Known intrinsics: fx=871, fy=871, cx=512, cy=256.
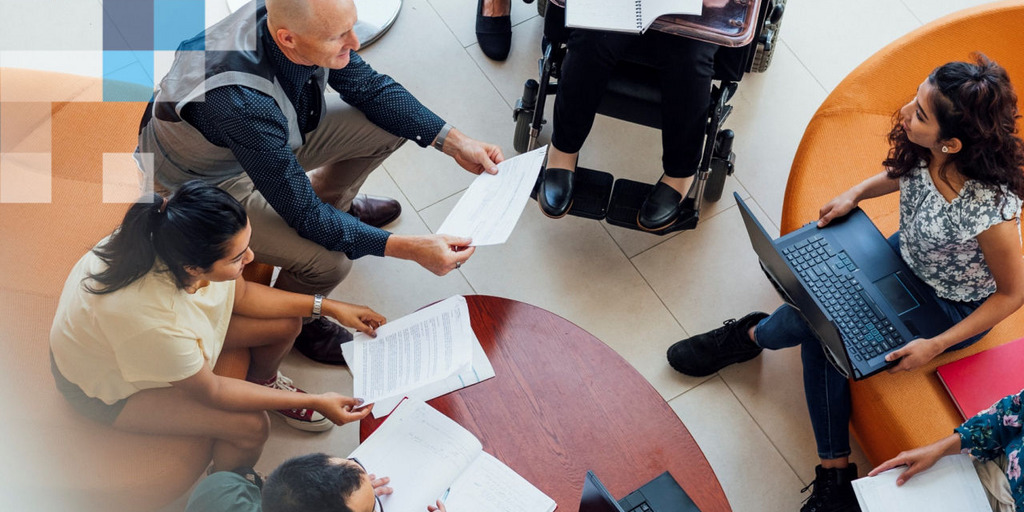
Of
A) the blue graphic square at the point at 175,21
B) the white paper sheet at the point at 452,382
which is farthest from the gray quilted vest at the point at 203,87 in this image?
the blue graphic square at the point at 175,21

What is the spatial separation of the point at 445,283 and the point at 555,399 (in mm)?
835

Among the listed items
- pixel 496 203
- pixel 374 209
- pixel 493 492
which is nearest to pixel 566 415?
pixel 493 492

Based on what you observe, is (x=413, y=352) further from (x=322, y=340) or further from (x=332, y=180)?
(x=332, y=180)

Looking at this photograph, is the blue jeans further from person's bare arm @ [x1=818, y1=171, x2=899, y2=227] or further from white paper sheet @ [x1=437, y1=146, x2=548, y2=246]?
white paper sheet @ [x1=437, y1=146, x2=548, y2=246]

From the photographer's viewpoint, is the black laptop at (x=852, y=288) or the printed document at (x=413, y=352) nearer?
the printed document at (x=413, y=352)

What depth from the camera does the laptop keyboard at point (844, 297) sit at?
2074mm

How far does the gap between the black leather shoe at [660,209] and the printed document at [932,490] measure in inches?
35.5

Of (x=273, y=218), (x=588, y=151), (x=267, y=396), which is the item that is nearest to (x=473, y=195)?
(x=273, y=218)

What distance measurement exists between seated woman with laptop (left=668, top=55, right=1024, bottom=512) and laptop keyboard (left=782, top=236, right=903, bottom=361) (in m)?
0.06

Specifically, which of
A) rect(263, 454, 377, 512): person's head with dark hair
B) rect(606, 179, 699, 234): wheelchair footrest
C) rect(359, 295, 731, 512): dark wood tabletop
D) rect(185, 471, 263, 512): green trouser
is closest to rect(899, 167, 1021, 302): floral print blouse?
rect(606, 179, 699, 234): wheelchair footrest

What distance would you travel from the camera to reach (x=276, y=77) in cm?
201

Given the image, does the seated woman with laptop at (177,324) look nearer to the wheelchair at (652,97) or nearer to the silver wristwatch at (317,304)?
the silver wristwatch at (317,304)

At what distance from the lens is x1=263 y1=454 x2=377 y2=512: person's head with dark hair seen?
1.57m

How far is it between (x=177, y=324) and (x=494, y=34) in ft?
5.48
